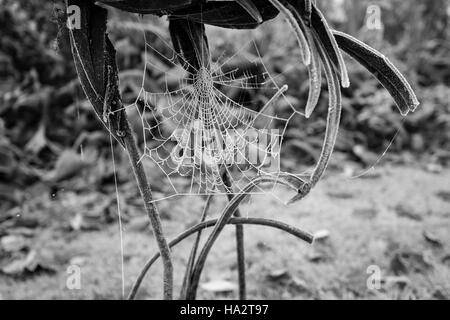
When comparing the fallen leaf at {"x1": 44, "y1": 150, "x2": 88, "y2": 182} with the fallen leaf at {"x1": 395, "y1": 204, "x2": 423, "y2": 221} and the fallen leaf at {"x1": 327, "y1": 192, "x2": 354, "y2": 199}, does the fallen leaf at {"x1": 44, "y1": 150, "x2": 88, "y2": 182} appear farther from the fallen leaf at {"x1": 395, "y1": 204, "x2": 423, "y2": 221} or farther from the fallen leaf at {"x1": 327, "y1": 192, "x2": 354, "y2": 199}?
the fallen leaf at {"x1": 395, "y1": 204, "x2": 423, "y2": 221}

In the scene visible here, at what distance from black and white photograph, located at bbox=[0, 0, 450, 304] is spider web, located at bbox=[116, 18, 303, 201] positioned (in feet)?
0.07

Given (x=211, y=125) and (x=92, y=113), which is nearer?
(x=211, y=125)

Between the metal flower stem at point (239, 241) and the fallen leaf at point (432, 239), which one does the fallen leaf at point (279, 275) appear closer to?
the metal flower stem at point (239, 241)

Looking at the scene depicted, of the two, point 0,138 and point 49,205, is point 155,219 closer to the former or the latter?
point 49,205

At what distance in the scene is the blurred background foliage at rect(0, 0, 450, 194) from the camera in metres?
4.05

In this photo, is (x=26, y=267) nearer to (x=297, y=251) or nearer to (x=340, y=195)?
(x=297, y=251)

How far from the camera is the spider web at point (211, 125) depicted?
4.64ft

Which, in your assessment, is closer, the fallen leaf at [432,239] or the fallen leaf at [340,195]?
the fallen leaf at [432,239]

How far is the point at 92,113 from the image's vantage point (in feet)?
Answer: 14.4

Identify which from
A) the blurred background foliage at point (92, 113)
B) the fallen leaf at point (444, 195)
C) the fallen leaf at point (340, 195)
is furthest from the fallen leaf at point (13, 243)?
the fallen leaf at point (444, 195)

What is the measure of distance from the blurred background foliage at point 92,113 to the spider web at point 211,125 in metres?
0.31

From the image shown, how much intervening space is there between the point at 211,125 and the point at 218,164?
28 centimetres

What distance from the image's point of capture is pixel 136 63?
15.6 ft

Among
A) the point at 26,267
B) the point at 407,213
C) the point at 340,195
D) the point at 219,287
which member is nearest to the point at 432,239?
the point at 407,213
